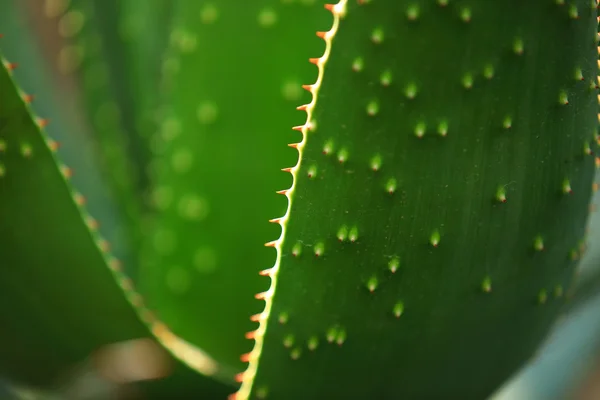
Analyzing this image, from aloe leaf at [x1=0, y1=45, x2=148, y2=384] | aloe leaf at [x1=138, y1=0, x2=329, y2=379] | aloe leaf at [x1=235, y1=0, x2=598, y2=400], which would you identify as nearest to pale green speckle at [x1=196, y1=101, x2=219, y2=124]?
aloe leaf at [x1=138, y1=0, x2=329, y2=379]

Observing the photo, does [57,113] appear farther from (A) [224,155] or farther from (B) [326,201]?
(B) [326,201]

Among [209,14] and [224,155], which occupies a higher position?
[209,14]

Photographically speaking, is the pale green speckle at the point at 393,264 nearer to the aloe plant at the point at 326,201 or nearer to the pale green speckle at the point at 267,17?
the aloe plant at the point at 326,201

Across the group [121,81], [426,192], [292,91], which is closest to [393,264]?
[426,192]

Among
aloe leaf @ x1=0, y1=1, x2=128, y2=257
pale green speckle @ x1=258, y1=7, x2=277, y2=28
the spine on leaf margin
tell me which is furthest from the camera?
aloe leaf @ x1=0, y1=1, x2=128, y2=257

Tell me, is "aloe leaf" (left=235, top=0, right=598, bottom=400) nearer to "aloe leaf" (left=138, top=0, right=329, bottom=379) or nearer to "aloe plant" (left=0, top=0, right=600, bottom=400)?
"aloe plant" (left=0, top=0, right=600, bottom=400)

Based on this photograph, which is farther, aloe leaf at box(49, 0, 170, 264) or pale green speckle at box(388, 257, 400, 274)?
aloe leaf at box(49, 0, 170, 264)

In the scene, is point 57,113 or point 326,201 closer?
point 326,201

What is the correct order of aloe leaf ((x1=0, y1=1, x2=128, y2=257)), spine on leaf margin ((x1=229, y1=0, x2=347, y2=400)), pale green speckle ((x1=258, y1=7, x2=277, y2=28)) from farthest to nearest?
aloe leaf ((x1=0, y1=1, x2=128, y2=257)) < pale green speckle ((x1=258, y1=7, x2=277, y2=28)) < spine on leaf margin ((x1=229, y1=0, x2=347, y2=400))
